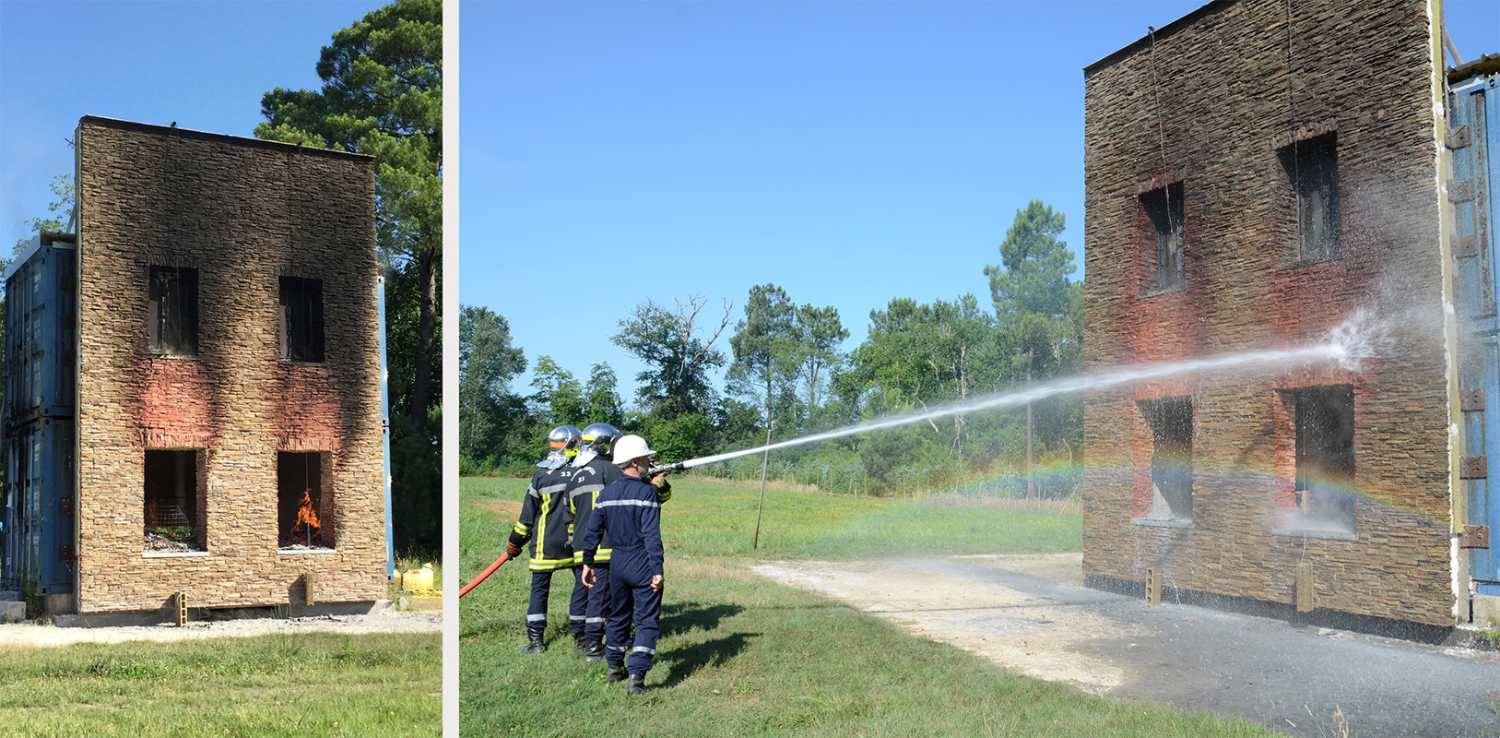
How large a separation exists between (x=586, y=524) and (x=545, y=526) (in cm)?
66

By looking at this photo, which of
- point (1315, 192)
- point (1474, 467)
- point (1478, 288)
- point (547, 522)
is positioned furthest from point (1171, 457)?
point (547, 522)

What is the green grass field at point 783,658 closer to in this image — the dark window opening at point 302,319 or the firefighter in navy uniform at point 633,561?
the firefighter in navy uniform at point 633,561

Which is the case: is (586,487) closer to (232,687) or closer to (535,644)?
(535,644)

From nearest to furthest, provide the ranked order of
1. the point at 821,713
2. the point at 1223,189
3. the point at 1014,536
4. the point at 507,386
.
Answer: the point at 821,713 < the point at 1223,189 < the point at 1014,536 < the point at 507,386

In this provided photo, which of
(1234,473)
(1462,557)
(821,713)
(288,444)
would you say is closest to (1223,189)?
(1234,473)

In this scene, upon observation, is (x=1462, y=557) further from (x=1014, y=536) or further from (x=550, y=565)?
(x=550, y=565)

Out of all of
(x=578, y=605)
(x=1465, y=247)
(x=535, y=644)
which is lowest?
(x=535, y=644)

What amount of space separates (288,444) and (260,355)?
545 millimetres

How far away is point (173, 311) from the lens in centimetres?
680

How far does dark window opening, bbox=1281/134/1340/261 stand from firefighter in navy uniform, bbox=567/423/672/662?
3.80 metres

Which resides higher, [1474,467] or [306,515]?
[1474,467]

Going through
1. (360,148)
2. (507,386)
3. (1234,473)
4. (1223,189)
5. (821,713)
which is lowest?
(821,713)

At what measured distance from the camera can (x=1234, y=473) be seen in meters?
5.98

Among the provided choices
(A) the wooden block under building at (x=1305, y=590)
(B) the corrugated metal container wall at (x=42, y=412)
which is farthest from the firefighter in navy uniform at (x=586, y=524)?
(A) the wooden block under building at (x=1305, y=590)
